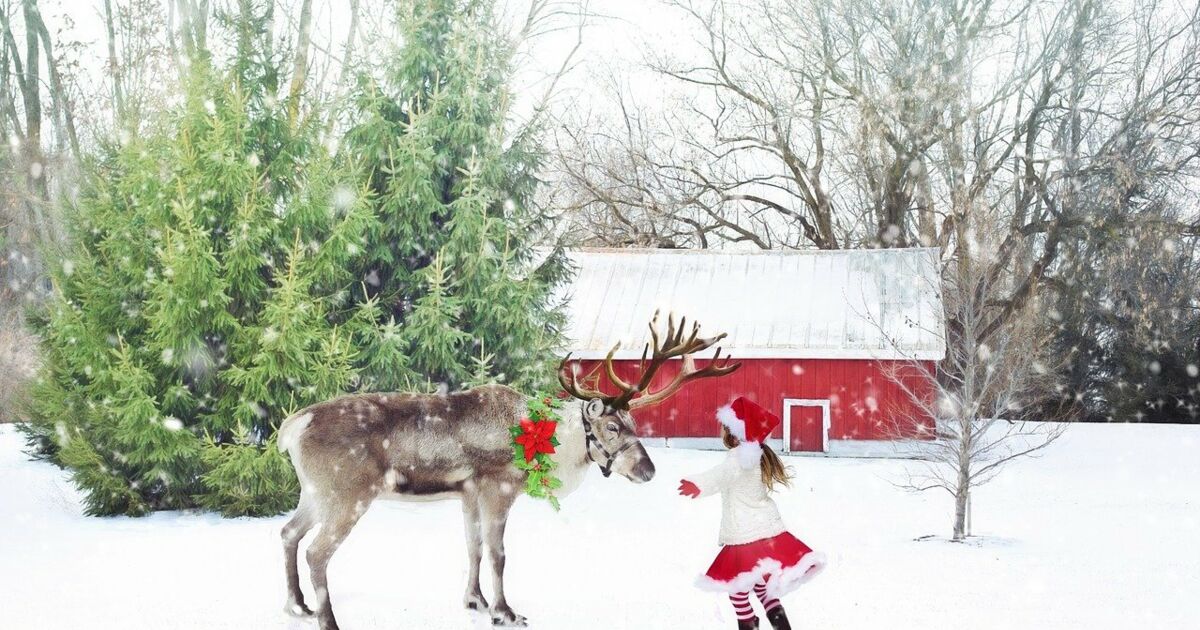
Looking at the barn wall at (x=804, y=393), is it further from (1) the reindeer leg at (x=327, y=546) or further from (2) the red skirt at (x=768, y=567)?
(2) the red skirt at (x=768, y=567)

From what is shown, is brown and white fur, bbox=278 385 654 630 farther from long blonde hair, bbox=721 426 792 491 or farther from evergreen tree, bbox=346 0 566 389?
evergreen tree, bbox=346 0 566 389

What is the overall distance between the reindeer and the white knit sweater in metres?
0.82

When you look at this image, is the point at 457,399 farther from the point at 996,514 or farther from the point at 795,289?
the point at 795,289

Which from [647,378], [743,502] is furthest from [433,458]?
[743,502]

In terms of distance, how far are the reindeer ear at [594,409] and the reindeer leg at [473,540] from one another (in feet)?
3.28

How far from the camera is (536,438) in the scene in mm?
7953

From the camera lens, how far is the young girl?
6801 mm

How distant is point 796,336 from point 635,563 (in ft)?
34.5

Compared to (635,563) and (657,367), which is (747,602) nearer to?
(657,367)

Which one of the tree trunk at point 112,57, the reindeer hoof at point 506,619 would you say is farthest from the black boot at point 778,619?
the tree trunk at point 112,57

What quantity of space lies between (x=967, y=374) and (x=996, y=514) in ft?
10.5

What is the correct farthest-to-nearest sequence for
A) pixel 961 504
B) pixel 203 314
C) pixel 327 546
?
1. pixel 203 314
2. pixel 961 504
3. pixel 327 546

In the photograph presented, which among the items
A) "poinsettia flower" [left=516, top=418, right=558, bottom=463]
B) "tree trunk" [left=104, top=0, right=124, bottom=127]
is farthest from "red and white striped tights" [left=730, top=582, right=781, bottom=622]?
"tree trunk" [left=104, top=0, right=124, bottom=127]

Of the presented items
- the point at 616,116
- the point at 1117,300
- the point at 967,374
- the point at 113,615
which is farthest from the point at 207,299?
the point at 1117,300
